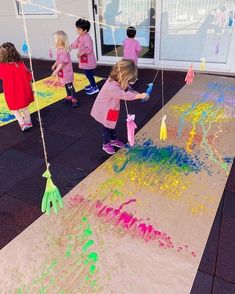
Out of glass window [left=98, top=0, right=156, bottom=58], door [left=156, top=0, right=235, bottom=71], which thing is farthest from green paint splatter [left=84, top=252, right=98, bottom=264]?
glass window [left=98, top=0, right=156, bottom=58]

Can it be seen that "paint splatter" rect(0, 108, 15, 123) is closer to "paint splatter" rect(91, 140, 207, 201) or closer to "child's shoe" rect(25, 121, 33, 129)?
"child's shoe" rect(25, 121, 33, 129)

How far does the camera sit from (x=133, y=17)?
5906mm

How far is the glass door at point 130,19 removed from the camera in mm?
5773

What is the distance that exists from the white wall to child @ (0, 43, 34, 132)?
3.38 meters

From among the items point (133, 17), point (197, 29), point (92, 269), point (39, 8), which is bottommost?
point (92, 269)

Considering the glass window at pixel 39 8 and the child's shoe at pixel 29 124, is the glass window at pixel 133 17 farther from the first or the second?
the child's shoe at pixel 29 124

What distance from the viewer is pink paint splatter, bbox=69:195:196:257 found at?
2.01 m

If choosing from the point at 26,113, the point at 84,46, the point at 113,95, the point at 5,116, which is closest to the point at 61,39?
the point at 84,46

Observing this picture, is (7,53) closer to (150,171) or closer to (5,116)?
(5,116)

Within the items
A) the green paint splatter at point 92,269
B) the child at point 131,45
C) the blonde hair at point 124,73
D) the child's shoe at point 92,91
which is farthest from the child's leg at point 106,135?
the child at point 131,45

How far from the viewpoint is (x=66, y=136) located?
3.56 m

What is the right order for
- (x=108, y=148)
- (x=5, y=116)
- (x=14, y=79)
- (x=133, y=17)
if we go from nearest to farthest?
(x=108, y=148), (x=14, y=79), (x=5, y=116), (x=133, y=17)

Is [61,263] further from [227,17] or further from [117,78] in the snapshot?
[227,17]

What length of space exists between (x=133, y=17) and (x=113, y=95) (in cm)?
391
